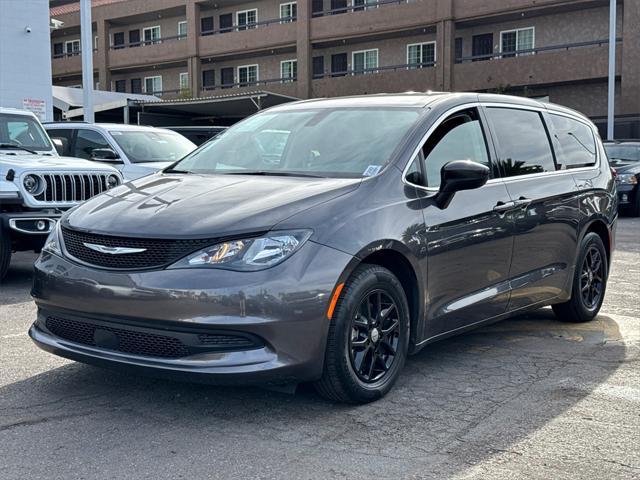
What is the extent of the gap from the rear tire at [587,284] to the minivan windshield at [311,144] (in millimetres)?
2207

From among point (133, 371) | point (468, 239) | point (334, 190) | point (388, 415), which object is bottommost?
point (388, 415)

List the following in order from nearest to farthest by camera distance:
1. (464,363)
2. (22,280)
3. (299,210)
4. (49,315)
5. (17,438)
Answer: (17,438) → (299,210) → (49,315) → (464,363) → (22,280)

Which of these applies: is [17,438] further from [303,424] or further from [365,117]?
[365,117]

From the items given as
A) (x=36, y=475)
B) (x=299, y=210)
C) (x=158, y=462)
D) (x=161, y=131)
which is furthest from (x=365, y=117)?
(x=161, y=131)

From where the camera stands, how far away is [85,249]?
4137mm

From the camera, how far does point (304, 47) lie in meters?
38.6

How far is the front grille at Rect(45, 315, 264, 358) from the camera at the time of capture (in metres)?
3.79

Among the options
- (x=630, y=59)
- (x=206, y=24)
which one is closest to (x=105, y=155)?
(x=630, y=59)

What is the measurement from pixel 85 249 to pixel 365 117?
1.99m

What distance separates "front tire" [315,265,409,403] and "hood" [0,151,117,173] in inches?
203

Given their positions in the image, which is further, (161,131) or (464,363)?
(161,131)

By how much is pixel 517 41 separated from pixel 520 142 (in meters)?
31.0

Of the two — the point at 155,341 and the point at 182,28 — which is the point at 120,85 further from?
the point at 155,341

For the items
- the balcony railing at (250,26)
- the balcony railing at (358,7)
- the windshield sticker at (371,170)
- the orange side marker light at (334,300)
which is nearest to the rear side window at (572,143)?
the windshield sticker at (371,170)
